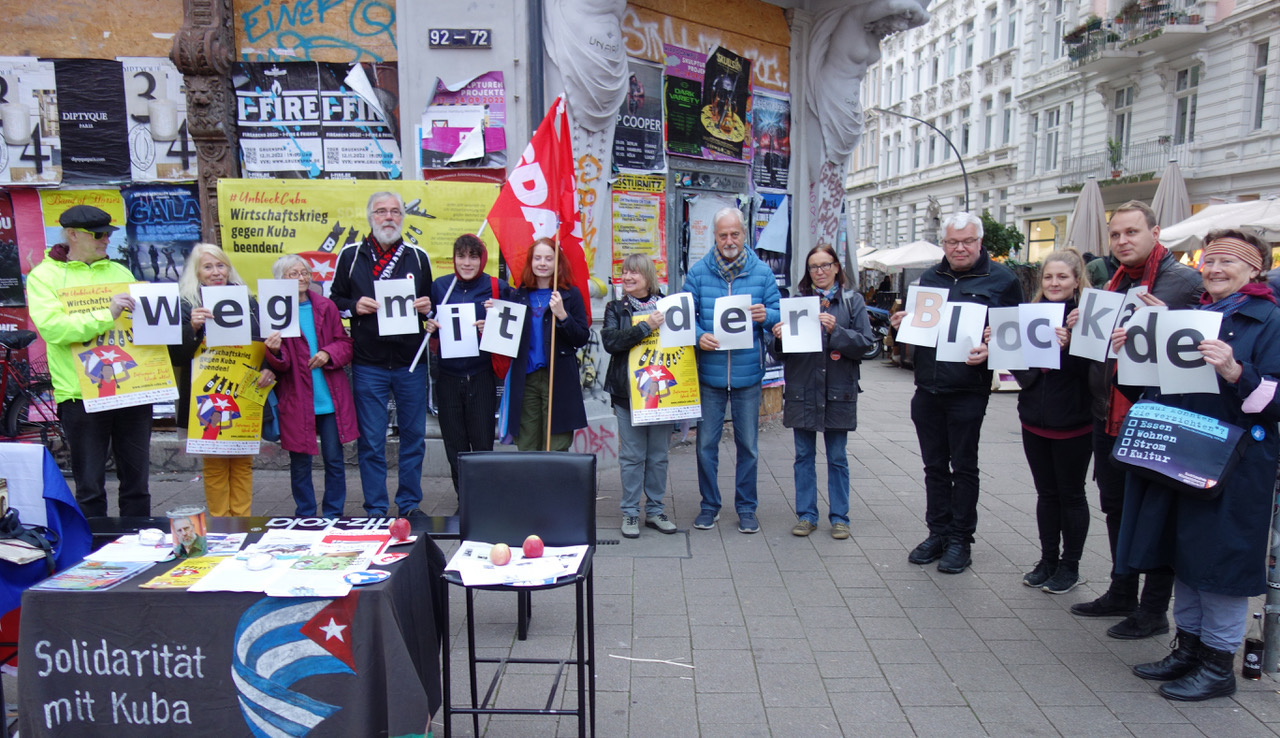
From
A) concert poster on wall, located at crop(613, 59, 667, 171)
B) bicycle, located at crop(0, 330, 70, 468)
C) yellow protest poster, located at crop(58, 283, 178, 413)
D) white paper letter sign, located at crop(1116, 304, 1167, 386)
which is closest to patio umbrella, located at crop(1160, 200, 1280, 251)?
concert poster on wall, located at crop(613, 59, 667, 171)

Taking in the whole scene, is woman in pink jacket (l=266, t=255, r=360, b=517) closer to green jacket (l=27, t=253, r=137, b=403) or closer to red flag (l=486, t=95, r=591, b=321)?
green jacket (l=27, t=253, r=137, b=403)

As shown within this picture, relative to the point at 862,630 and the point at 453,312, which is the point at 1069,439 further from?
the point at 453,312

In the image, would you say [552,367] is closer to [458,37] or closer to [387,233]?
[387,233]

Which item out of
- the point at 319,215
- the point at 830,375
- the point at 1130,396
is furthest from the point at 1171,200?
the point at 319,215

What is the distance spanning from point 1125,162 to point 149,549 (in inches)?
1309

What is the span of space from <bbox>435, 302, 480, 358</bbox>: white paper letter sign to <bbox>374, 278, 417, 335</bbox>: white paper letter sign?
19cm

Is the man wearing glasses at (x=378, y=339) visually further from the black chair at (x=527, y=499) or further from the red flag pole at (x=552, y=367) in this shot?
the black chair at (x=527, y=499)

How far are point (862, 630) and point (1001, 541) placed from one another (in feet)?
6.71

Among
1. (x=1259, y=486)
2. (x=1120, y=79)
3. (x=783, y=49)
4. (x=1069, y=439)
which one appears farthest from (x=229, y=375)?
(x=1120, y=79)

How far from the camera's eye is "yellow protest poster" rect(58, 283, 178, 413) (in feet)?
15.6

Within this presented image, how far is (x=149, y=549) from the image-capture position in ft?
10.3

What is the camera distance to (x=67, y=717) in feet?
8.82

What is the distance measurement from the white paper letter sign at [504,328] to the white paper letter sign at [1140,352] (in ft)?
11.3

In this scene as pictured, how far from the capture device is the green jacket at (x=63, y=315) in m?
4.65
